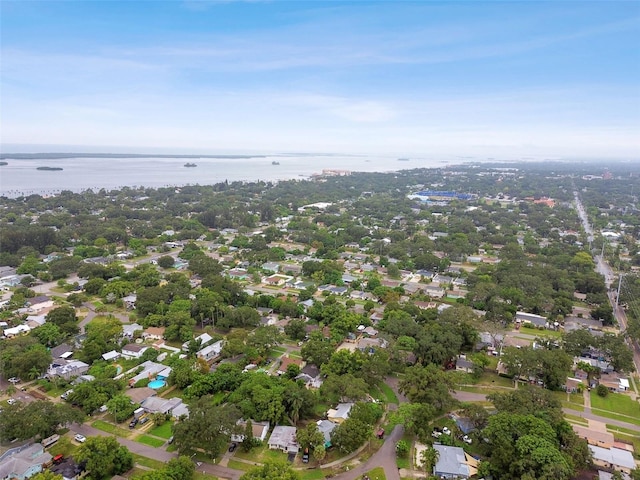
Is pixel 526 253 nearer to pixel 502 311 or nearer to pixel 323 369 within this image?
pixel 502 311

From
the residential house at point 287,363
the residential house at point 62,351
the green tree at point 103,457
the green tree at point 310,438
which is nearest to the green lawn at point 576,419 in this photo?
the green tree at point 310,438

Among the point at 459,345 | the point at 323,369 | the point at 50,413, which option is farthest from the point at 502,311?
the point at 50,413

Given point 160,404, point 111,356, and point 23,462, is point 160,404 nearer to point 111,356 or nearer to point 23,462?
point 23,462

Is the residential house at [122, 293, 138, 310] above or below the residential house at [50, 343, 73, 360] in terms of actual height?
above

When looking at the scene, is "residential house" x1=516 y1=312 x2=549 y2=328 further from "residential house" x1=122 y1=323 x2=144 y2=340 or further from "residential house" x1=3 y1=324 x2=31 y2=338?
"residential house" x1=3 y1=324 x2=31 y2=338

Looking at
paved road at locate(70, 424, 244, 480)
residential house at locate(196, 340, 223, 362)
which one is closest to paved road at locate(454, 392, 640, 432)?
paved road at locate(70, 424, 244, 480)

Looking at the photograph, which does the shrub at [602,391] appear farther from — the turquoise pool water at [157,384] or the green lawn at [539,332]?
the turquoise pool water at [157,384]

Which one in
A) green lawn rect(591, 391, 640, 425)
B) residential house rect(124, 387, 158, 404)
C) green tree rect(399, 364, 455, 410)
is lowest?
green lawn rect(591, 391, 640, 425)
